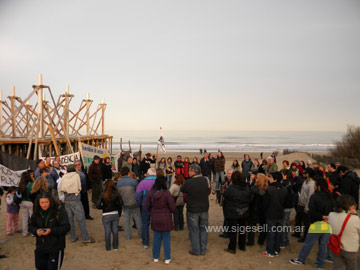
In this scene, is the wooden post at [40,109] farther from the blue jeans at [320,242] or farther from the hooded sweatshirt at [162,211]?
the blue jeans at [320,242]

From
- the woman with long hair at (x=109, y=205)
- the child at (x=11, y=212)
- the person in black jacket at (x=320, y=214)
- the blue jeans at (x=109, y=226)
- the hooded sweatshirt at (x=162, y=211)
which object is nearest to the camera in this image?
the person in black jacket at (x=320, y=214)

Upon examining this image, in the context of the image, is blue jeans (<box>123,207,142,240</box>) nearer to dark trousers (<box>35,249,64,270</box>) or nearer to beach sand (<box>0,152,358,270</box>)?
Answer: beach sand (<box>0,152,358,270</box>)

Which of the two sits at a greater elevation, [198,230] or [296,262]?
[198,230]

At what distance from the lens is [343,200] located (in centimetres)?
387

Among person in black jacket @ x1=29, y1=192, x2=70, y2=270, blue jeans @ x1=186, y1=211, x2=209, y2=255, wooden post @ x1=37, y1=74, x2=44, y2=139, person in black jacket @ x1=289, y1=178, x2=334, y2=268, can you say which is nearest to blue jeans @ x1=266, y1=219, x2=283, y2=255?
person in black jacket @ x1=289, y1=178, x2=334, y2=268

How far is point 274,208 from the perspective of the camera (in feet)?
17.6

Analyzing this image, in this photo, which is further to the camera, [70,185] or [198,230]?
[70,185]

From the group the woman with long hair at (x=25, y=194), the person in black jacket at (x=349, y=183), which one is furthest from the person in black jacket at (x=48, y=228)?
the person in black jacket at (x=349, y=183)

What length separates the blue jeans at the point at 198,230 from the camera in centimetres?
551

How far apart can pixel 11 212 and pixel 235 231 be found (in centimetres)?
524

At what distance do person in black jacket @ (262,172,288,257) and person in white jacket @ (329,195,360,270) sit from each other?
4.79 feet

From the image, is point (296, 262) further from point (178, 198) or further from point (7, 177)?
point (7, 177)

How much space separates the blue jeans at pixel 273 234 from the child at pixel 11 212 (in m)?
5.75

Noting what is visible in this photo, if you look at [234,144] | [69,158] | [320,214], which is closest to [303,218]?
[320,214]
